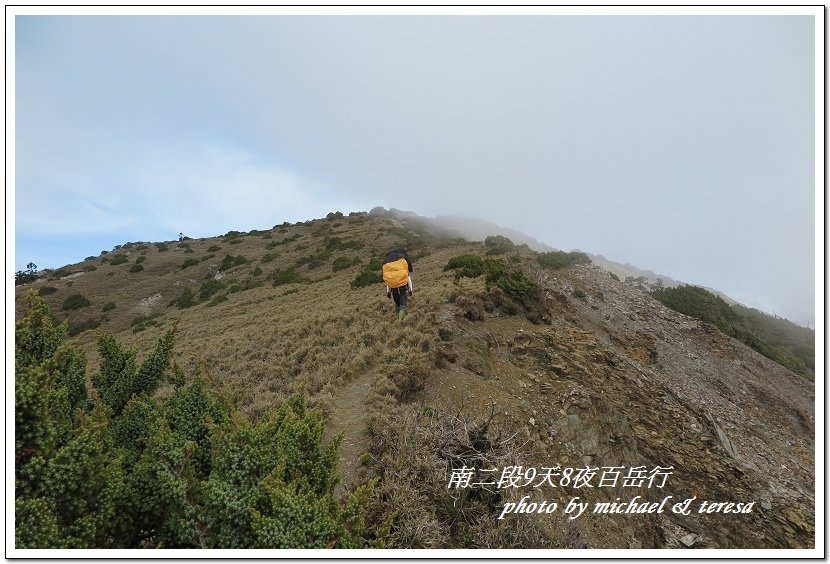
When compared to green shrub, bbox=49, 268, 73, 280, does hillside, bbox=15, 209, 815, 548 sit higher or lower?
higher

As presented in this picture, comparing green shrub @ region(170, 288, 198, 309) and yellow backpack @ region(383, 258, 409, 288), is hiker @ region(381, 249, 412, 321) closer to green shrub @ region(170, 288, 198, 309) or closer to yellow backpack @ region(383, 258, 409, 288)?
yellow backpack @ region(383, 258, 409, 288)

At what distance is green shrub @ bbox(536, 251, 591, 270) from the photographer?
17703 mm

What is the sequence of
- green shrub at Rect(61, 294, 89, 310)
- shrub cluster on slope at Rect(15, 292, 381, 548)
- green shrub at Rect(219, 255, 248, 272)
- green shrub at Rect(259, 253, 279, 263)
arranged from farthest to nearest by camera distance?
1. green shrub at Rect(219, 255, 248, 272)
2. green shrub at Rect(259, 253, 279, 263)
3. green shrub at Rect(61, 294, 89, 310)
4. shrub cluster on slope at Rect(15, 292, 381, 548)

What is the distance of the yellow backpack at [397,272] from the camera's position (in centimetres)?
929

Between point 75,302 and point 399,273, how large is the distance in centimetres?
2742

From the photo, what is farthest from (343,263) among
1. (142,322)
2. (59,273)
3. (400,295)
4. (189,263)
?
(59,273)

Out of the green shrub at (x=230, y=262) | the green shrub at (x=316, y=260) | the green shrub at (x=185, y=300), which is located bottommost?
the green shrub at (x=185, y=300)

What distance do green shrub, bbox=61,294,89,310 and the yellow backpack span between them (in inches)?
1050

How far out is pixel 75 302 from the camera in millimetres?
26219

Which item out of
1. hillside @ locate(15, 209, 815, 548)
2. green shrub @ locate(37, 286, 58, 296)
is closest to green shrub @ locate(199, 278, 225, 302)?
hillside @ locate(15, 209, 815, 548)

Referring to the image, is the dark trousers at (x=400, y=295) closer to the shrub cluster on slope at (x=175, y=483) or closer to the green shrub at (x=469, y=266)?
the green shrub at (x=469, y=266)

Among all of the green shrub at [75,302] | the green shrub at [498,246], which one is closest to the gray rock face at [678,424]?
the green shrub at [498,246]

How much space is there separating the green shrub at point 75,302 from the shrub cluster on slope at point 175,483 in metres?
28.2
